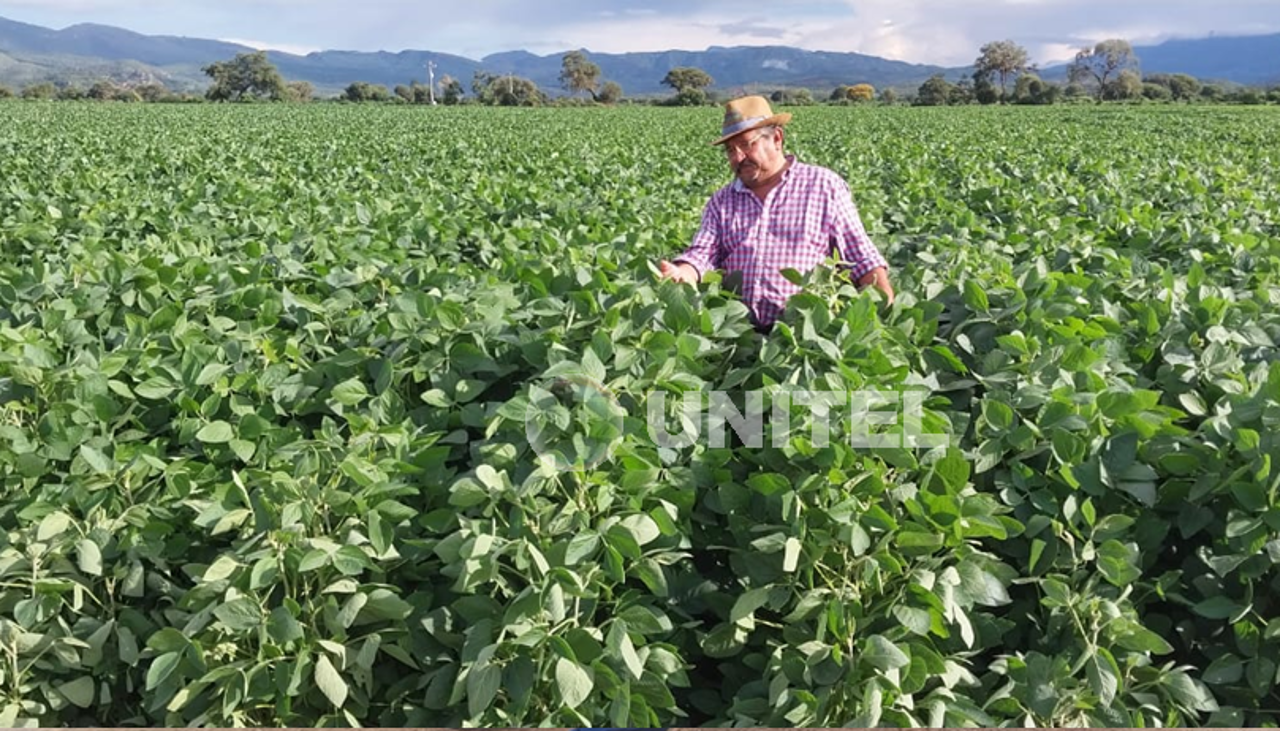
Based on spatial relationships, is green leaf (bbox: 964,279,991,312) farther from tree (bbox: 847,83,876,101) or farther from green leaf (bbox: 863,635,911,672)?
tree (bbox: 847,83,876,101)

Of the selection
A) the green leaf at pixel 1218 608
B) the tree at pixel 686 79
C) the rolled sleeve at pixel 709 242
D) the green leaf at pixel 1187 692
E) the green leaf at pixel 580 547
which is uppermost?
the tree at pixel 686 79

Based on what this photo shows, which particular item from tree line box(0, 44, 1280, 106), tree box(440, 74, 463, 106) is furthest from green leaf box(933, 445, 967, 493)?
tree box(440, 74, 463, 106)

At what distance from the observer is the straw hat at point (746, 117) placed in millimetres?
3652

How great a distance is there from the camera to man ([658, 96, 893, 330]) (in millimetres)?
3732

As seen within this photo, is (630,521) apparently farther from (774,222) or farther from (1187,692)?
(774,222)

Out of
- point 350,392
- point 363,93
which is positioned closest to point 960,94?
point 363,93

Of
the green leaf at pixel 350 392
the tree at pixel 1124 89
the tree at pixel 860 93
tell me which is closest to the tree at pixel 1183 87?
the tree at pixel 1124 89

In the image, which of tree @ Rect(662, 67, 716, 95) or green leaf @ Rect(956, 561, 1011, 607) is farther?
tree @ Rect(662, 67, 716, 95)

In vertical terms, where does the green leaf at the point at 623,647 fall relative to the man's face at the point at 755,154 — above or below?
below

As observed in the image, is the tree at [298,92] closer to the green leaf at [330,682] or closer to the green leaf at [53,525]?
the green leaf at [53,525]

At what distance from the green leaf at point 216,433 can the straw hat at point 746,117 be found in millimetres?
2169

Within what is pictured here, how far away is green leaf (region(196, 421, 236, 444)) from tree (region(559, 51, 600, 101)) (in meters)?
98.9

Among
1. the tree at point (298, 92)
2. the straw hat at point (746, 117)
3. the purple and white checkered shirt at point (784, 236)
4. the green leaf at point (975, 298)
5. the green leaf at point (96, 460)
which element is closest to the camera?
the green leaf at point (96, 460)

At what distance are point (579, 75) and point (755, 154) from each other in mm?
99482
